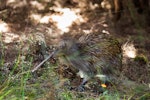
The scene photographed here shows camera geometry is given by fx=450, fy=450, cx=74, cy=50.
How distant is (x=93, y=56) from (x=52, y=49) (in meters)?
1.20

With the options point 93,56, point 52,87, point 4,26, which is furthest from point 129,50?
point 52,87

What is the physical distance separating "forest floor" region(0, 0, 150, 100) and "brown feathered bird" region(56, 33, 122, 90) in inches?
7.6

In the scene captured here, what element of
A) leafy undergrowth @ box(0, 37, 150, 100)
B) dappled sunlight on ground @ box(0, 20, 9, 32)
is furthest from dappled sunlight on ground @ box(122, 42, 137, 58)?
dappled sunlight on ground @ box(0, 20, 9, 32)

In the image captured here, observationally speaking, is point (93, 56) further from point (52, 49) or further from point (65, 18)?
point (65, 18)

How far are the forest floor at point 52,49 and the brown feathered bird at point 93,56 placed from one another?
0.63ft

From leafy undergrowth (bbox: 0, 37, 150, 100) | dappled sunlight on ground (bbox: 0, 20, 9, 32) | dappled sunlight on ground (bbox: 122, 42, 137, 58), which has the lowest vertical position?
dappled sunlight on ground (bbox: 122, 42, 137, 58)

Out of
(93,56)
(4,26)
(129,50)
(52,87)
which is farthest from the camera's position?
(4,26)

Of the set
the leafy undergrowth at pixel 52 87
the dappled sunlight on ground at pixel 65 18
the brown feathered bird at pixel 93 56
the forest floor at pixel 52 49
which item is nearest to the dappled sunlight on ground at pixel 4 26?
the forest floor at pixel 52 49

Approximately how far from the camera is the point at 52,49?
7.04 metres

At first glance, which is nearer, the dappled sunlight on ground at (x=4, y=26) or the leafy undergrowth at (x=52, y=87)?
the leafy undergrowth at (x=52, y=87)

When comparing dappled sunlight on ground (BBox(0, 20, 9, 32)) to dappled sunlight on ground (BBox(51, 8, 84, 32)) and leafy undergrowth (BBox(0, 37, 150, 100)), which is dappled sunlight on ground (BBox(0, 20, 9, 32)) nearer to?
dappled sunlight on ground (BBox(51, 8, 84, 32))

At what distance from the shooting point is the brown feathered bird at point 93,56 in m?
5.77

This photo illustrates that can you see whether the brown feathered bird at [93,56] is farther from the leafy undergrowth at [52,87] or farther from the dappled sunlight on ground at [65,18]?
the dappled sunlight on ground at [65,18]

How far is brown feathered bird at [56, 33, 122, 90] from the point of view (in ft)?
18.9
